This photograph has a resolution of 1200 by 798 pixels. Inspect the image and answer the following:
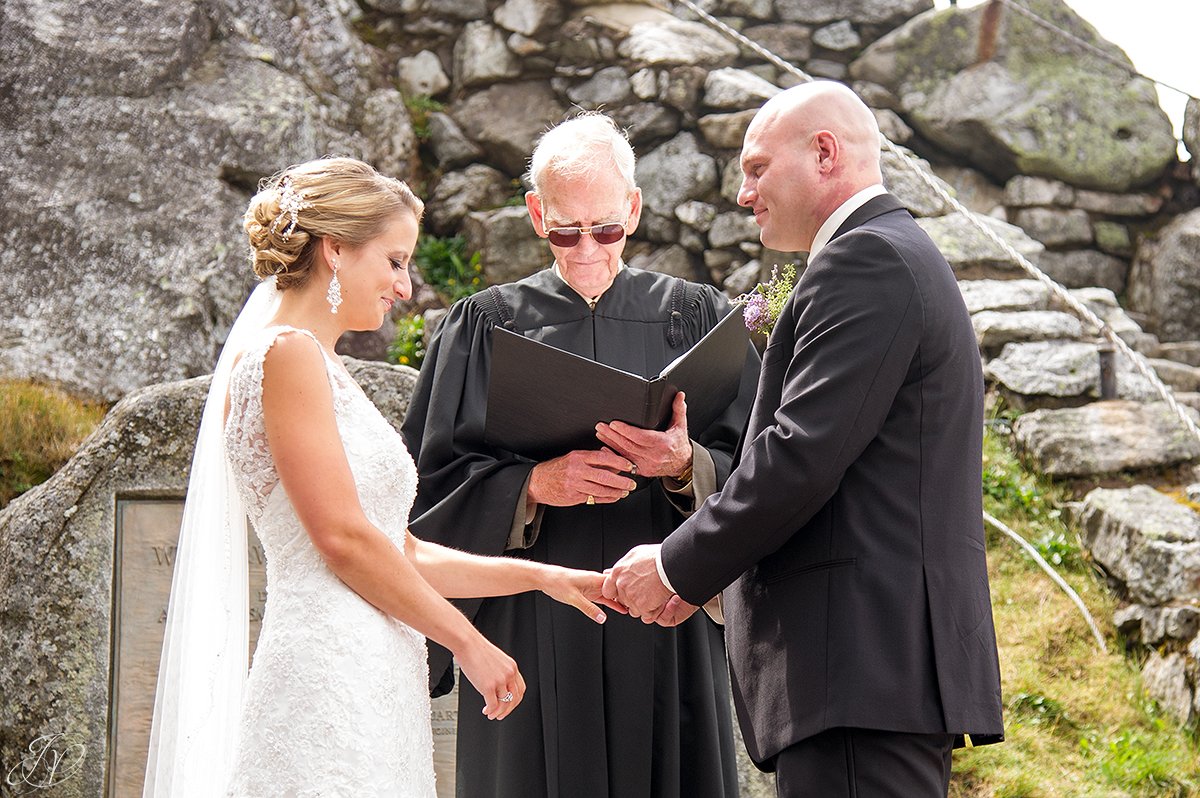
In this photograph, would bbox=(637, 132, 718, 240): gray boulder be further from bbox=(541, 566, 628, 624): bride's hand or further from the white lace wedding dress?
the white lace wedding dress

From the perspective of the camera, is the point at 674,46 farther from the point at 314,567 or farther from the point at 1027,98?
the point at 314,567

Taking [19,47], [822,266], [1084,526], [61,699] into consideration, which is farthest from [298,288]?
[19,47]

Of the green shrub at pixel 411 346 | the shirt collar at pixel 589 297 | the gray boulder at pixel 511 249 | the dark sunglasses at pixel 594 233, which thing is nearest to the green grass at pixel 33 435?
the green shrub at pixel 411 346

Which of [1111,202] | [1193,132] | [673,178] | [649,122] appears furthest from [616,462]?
[1193,132]

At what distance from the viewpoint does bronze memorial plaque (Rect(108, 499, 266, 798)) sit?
4.18m

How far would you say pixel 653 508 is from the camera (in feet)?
10.8

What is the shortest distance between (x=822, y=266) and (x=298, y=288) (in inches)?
44.1

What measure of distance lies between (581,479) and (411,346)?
12.3 ft

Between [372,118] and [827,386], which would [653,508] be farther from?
[372,118]

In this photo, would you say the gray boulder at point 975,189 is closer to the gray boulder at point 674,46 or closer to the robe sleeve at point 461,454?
the gray boulder at point 674,46

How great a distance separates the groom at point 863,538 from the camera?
236 cm

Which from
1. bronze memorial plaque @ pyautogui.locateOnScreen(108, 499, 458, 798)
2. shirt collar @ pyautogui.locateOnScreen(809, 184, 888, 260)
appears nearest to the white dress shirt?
shirt collar @ pyautogui.locateOnScreen(809, 184, 888, 260)

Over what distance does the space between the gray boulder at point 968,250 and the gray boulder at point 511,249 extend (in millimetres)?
2277

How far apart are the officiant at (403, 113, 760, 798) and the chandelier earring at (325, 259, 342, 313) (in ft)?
1.89
